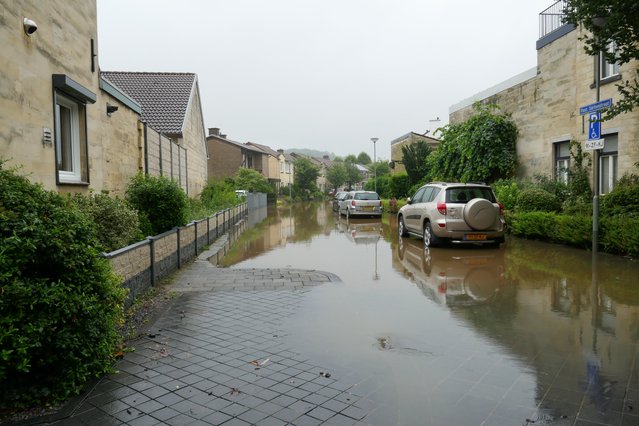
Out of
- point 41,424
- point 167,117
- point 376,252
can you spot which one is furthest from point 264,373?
point 167,117

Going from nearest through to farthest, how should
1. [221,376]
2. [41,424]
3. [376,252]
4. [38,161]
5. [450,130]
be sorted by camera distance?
1. [41,424]
2. [221,376]
3. [38,161]
4. [376,252]
5. [450,130]

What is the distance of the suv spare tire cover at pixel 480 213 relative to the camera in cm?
1244

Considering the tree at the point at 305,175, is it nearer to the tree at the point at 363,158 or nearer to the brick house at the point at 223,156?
the brick house at the point at 223,156

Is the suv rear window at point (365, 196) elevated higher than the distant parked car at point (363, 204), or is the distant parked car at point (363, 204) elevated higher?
the suv rear window at point (365, 196)

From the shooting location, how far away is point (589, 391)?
4016mm

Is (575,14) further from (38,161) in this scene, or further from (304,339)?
(38,161)

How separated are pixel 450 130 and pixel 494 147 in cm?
320

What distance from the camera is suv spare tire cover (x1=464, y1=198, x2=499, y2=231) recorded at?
12438mm

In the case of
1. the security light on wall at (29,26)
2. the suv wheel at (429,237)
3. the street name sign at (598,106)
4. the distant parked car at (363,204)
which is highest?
the security light on wall at (29,26)

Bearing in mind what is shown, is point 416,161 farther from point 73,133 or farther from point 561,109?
point 73,133

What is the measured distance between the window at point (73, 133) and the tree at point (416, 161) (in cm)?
2528

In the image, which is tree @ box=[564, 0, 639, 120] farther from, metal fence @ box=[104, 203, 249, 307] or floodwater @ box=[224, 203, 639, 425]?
metal fence @ box=[104, 203, 249, 307]

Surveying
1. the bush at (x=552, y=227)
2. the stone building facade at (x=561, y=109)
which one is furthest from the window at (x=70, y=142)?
the stone building facade at (x=561, y=109)

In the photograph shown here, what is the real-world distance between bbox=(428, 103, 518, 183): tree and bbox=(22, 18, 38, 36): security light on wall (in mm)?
17471
